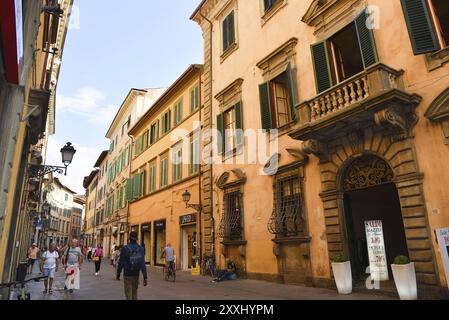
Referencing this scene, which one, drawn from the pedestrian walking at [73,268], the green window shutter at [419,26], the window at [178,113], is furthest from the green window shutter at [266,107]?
the window at [178,113]

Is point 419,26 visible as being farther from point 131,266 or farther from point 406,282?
point 131,266

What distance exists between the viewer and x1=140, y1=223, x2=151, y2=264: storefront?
80.2 feet

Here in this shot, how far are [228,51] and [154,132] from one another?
11.5m

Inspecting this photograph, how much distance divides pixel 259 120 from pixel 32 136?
7.80 m

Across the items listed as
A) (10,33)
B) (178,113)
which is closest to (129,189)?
(178,113)

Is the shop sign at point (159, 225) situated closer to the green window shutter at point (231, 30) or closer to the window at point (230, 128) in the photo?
the window at point (230, 128)

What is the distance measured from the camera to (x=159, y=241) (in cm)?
2295

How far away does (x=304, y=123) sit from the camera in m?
10.0

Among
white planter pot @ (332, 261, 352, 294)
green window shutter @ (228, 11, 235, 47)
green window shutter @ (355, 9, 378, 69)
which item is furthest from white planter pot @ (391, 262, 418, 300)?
green window shutter @ (228, 11, 235, 47)

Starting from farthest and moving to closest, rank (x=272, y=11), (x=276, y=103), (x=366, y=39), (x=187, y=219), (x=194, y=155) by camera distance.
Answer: (x=194, y=155) < (x=187, y=219) < (x=272, y=11) < (x=276, y=103) < (x=366, y=39)

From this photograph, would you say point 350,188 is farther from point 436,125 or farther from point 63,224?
point 63,224

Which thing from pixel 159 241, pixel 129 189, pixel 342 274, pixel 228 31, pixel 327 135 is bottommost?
pixel 342 274

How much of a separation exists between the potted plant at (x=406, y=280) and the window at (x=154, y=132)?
19.7m

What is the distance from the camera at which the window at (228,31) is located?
631 inches
